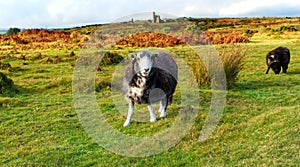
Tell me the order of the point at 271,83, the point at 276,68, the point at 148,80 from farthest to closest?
the point at 276,68
the point at 271,83
the point at 148,80

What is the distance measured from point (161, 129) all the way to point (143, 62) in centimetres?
131

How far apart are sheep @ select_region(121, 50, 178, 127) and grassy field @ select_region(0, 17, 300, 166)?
0.47 meters

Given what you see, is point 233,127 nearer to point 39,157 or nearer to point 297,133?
point 297,133

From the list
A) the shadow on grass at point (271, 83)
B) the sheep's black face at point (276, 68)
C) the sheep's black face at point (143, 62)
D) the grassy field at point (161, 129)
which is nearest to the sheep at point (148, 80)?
the sheep's black face at point (143, 62)

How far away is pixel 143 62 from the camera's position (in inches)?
227

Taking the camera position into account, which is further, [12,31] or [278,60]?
[12,31]

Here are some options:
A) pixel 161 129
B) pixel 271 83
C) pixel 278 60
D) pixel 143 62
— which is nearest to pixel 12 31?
pixel 278 60

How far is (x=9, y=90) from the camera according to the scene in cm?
1007

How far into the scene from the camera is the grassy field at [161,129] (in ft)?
17.2

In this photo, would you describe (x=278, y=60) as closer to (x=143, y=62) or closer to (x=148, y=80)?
(x=148, y=80)

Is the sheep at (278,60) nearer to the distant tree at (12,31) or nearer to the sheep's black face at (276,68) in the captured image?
the sheep's black face at (276,68)

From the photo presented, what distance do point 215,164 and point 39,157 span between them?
2464 mm

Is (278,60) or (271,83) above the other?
(278,60)

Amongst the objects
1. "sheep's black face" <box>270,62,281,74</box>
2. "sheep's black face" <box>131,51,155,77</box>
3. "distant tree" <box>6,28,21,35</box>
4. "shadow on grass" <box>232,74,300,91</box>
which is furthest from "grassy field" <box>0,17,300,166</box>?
"distant tree" <box>6,28,21,35</box>
